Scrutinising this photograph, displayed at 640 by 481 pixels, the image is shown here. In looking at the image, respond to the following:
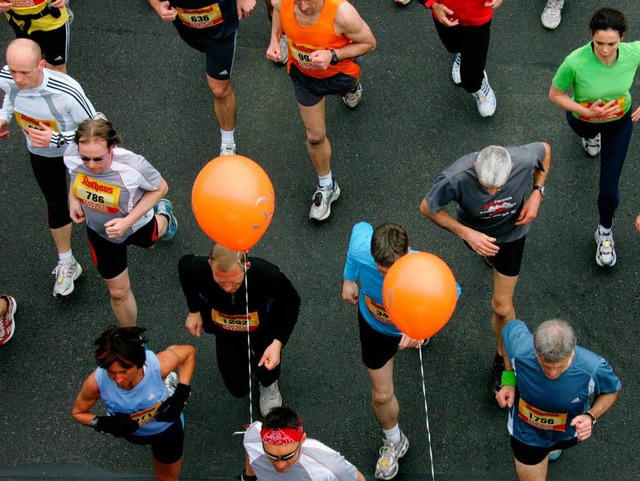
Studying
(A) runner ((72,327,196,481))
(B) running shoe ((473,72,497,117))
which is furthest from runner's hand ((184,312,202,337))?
(B) running shoe ((473,72,497,117))

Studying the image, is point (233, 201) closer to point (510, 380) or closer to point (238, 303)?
point (238, 303)

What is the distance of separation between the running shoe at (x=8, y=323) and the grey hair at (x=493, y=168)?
130 inches

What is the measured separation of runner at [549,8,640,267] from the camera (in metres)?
6.14

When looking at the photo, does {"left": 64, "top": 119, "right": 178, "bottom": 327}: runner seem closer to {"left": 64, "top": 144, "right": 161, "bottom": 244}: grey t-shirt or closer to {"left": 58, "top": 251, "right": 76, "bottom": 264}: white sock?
{"left": 64, "top": 144, "right": 161, "bottom": 244}: grey t-shirt

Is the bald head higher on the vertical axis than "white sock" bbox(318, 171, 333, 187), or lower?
higher

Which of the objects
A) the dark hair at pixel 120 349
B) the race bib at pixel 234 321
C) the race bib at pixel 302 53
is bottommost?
the race bib at pixel 234 321

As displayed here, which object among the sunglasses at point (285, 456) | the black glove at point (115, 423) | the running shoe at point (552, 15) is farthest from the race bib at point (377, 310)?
the running shoe at point (552, 15)

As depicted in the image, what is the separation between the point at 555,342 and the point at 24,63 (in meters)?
3.53

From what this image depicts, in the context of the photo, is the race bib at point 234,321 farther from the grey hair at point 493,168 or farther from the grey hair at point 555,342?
the grey hair at point 555,342

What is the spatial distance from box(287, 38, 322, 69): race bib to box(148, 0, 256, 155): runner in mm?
579

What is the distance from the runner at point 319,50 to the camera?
6.37 metres

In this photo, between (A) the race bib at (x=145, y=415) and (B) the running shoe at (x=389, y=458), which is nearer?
(A) the race bib at (x=145, y=415)

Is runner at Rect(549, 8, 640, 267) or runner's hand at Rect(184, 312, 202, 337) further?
runner at Rect(549, 8, 640, 267)

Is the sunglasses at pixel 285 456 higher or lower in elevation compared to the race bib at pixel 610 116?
lower
